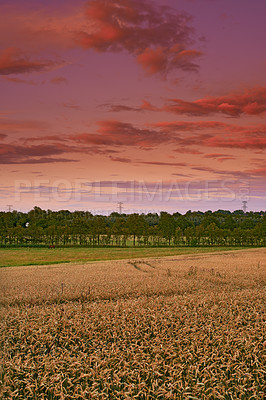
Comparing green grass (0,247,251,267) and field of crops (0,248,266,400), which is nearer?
field of crops (0,248,266,400)

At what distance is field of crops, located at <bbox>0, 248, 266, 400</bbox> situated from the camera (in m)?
7.34

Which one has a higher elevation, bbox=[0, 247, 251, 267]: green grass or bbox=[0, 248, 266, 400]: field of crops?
bbox=[0, 248, 266, 400]: field of crops

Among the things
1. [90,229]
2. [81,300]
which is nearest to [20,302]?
[81,300]

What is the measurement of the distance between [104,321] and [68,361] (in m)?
3.73

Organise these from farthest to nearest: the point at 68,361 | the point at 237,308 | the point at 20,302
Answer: the point at 20,302 → the point at 237,308 → the point at 68,361

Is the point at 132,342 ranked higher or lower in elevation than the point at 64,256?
higher

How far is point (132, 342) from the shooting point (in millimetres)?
10711

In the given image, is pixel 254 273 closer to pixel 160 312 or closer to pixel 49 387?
pixel 160 312

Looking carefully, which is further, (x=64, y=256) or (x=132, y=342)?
(x=64, y=256)

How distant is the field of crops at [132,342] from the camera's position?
24.1ft

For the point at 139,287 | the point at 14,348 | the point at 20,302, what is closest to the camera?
the point at 14,348

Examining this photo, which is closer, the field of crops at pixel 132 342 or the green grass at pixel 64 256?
the field of crops at pixel 132 342

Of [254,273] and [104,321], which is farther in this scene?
[254,273]

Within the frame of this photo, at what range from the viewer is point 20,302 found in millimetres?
17938
